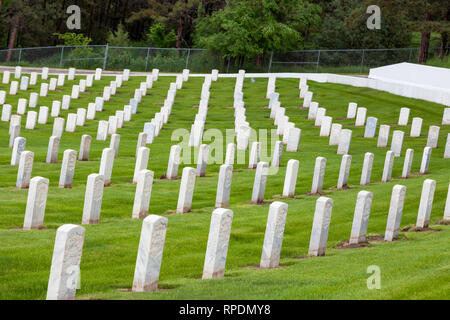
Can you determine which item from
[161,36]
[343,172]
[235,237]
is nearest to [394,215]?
[235,237]

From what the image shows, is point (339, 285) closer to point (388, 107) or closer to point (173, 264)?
point (173, 264)

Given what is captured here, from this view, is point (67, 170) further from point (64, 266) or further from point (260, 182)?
point (64, 266)

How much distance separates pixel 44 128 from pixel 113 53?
1065 inches

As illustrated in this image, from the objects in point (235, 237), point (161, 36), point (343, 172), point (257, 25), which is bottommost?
point (235, 237)

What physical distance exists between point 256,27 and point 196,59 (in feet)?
19.6

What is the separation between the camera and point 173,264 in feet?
34.3

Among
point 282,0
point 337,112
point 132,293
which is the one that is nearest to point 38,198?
point 132,293

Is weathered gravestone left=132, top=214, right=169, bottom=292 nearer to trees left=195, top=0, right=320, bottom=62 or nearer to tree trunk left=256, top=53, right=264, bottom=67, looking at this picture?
trees left=195, top=0, right=320, bottom=62

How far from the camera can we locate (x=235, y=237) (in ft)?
40.8

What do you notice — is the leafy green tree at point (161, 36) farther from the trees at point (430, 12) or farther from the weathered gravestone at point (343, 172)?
the weathered gravestone at point (343, 172)

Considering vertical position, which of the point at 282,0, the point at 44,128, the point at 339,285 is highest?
the point at 282,0

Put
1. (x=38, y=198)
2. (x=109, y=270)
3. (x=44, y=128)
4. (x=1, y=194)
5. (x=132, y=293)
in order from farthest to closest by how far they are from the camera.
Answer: (x=44, y=128) → (x=1, y=194) → (x=38, y=198) → (x=109, y=270) → (x=132, y=293)

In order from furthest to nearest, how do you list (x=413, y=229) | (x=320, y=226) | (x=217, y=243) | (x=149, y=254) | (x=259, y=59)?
(x=259, y=59)
(x=413, y=229)
(x=320, y=226)
(x=217, y=243)
(x=149, y=254)

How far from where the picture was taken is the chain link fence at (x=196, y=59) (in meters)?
51.6
